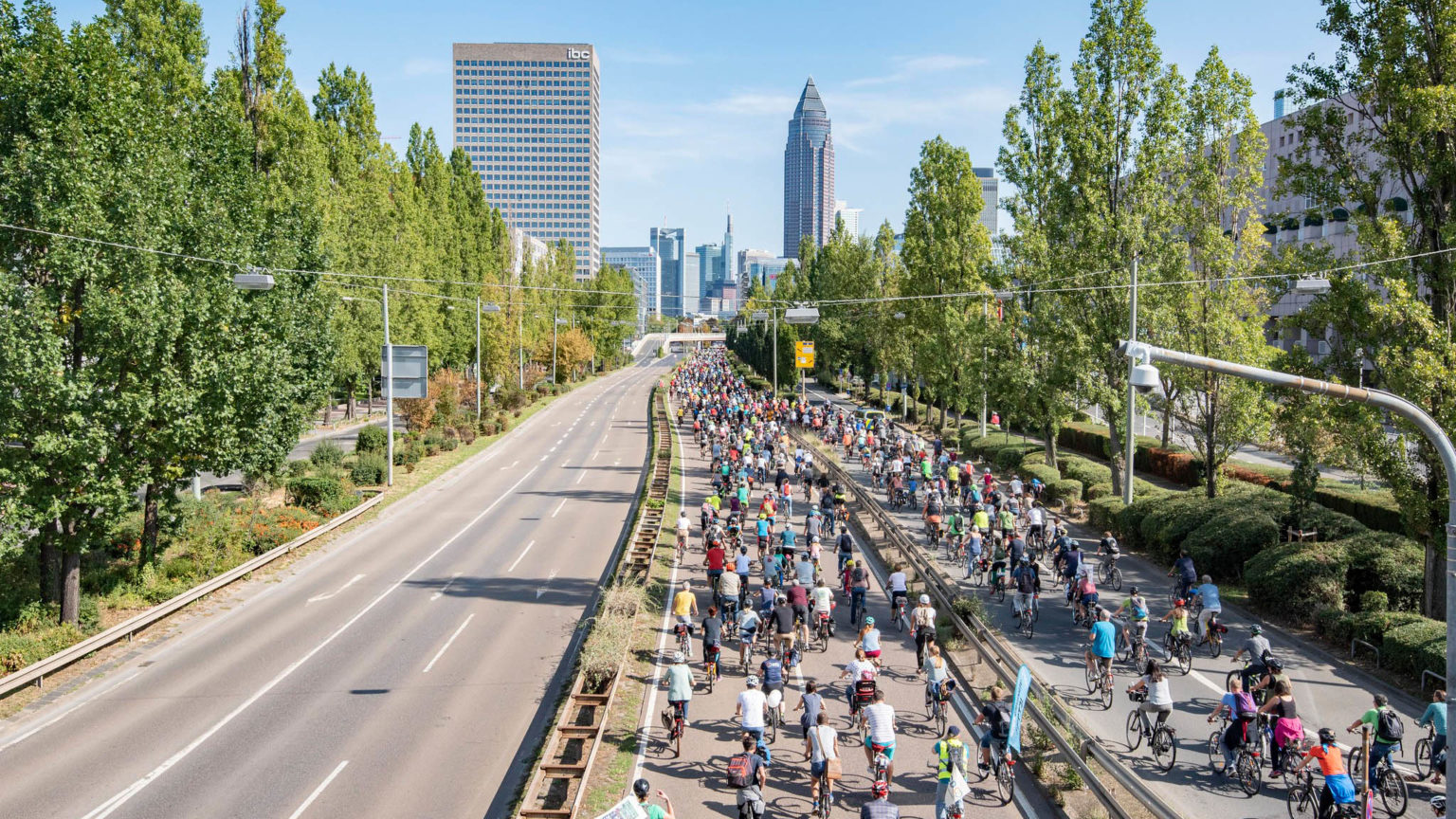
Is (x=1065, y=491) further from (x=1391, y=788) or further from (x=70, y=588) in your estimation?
(x=70, y=588)

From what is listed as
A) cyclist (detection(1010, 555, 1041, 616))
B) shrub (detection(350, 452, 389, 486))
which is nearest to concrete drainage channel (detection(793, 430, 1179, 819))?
cyclist (detection(1010, 555, 1041, 616))

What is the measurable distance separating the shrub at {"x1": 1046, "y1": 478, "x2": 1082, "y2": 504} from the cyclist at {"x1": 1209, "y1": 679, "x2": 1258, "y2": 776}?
21604mm

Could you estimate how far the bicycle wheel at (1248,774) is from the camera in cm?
1362

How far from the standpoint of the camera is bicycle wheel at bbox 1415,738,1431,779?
13.9 metres

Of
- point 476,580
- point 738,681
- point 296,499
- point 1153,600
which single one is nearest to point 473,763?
point 738,681

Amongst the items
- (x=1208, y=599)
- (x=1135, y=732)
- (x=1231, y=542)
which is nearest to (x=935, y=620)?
(x=1208, y=599)

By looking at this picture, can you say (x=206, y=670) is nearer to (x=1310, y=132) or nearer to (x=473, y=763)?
(x=473, y=763)

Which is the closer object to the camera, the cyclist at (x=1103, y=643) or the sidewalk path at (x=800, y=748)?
the sidewalk path at (x=800, y=748)

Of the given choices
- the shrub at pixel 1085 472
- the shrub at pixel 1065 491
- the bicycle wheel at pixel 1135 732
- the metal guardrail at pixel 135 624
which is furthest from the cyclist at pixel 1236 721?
the shrub at pixel 1085 472

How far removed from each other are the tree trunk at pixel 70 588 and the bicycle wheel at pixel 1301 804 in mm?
23142

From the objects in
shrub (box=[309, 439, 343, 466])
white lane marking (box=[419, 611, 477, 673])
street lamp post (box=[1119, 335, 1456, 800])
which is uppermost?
street lamp post (box=[1119, 335, 1456, 800])

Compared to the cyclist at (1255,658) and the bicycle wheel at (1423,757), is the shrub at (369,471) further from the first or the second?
the bicycle wheel at (1423,757)

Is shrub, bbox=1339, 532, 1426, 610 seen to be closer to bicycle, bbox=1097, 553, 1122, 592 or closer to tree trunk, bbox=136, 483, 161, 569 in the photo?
bicycle, bbox=1097, 553, 1122, 592

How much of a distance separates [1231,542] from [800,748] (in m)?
14.6
